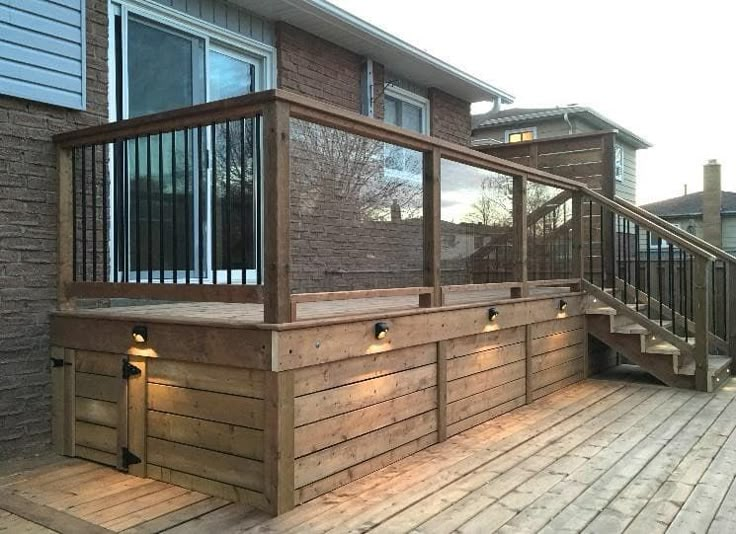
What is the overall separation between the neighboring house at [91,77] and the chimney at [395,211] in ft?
1.01

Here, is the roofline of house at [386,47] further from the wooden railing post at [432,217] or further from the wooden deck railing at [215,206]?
the wooden railing post at [432,217]

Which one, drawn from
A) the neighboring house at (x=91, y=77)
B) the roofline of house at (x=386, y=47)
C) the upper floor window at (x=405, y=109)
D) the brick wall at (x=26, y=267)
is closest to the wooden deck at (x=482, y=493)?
the brick wall at (x=26, y=267)

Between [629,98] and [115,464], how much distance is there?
2828 centimetres

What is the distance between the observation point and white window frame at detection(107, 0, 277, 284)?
437cm

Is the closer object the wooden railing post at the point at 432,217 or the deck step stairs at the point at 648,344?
the wooden railing post at the point at 432,217

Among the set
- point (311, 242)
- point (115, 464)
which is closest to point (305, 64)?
point (311, 242)

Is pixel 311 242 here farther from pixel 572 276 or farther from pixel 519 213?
pixel 572 276

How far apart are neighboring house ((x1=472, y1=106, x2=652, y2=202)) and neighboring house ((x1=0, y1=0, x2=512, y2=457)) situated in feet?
29.7

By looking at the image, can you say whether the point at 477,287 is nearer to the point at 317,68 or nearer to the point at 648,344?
the point at 648,344

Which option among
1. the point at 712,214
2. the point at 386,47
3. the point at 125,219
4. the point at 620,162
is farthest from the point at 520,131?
the point at 125,219

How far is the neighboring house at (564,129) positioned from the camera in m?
14.8

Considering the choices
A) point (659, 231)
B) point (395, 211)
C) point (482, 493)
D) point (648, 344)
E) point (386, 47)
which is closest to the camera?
point (482, 493)

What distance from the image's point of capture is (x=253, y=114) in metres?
3.04

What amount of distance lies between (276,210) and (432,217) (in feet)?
4.45
